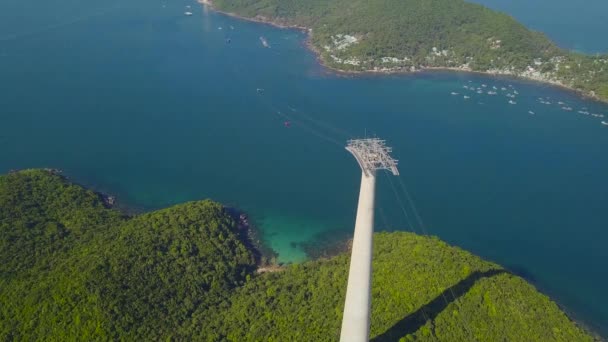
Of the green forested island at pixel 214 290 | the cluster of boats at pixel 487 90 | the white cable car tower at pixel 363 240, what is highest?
the white cable car tower at pixel 363 240

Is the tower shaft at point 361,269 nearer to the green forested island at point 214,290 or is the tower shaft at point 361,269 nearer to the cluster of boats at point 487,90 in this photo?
the green forested island at point 214,290

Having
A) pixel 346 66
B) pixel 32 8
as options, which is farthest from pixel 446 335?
pixel 32 8

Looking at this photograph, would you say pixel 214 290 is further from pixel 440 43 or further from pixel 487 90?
pixel 440 43

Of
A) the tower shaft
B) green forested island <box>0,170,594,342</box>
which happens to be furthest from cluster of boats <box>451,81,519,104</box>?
the tower shaft

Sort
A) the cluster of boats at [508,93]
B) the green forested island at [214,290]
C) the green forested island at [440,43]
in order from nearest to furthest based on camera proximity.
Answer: the green forested island at [214,290] < the cluster of boats at [508,93] < the green forested island at [440,43]

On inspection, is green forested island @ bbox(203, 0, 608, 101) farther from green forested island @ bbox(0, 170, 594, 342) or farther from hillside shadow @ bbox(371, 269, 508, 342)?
hillside shadow @ bbox(371, 269, 508, 342)

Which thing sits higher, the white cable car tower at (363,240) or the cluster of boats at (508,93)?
the white cable car tower at (363,240)

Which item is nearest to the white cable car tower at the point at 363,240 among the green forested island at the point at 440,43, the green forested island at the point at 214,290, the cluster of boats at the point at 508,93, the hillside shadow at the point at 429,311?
the green forested island at the point at 214,290
